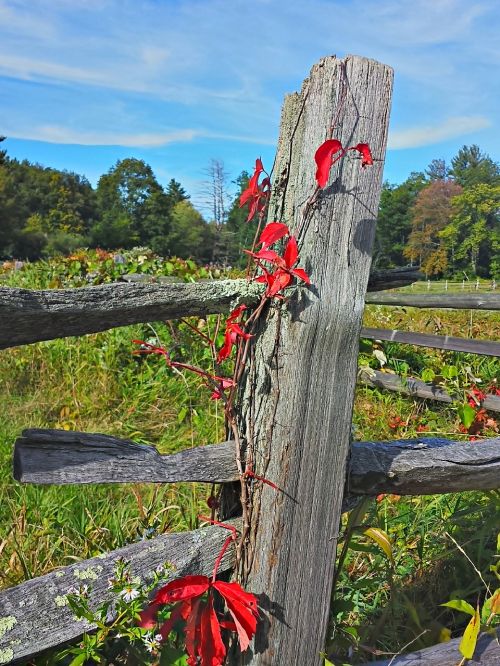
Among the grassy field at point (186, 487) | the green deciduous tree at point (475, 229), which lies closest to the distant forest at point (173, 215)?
the green deciduous tree at point (475, 229)

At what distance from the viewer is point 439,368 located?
4992mm

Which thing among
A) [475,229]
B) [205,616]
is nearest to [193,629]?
[205,616]

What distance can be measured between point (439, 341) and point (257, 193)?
3686 millimetres

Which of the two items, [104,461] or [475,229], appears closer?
[104,461]

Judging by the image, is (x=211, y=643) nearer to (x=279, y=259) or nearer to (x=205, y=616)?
(x=205, y=616)

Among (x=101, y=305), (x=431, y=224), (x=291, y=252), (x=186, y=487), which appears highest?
(x=431, y=224)

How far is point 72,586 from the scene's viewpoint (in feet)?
3.69

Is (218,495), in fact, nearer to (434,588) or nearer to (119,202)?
(434,588)

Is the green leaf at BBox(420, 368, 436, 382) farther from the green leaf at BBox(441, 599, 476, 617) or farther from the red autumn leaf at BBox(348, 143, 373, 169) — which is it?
the red autumn leaf at BBox(348, 143, 373, 169)

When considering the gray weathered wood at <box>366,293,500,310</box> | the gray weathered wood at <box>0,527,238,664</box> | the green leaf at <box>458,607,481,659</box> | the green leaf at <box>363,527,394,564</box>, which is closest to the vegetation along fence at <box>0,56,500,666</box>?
the gray weathered wood at <box>0,527,238,664</box>

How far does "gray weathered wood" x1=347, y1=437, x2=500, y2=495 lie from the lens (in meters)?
1.38

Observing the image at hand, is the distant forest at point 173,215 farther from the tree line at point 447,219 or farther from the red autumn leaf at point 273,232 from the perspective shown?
the red autumn leaf at point 273,232

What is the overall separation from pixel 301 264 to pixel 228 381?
28 cm

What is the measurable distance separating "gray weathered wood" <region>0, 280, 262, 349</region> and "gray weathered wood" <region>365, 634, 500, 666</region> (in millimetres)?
988
